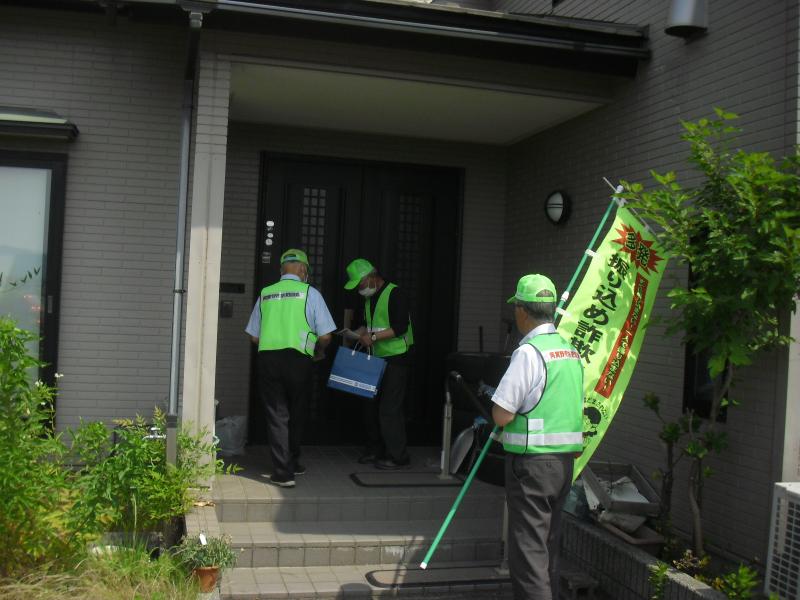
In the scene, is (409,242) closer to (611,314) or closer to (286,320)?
(286,320)

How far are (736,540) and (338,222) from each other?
4862 mm

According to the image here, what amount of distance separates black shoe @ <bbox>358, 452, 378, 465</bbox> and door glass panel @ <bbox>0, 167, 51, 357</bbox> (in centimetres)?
291

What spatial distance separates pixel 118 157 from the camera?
24.3 ft

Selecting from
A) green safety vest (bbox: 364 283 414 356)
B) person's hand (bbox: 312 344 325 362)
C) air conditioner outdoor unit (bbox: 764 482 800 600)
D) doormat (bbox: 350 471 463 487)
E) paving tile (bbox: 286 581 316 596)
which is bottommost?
paving tile (bbox: 286 581 316 596)

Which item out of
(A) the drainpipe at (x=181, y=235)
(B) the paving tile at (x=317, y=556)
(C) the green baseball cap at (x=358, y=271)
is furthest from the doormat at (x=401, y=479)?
(A) the drainpipe at (x=181, y=235)

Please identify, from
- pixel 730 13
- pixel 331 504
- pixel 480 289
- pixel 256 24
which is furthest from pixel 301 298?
pixel 730 13

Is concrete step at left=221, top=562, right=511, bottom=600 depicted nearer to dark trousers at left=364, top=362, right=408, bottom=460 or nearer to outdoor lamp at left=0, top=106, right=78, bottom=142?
dark trousers at left=364, top=362, right=408, bottom=460

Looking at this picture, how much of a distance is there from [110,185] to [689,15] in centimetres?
472

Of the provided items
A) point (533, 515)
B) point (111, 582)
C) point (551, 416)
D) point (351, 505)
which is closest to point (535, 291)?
point (551, 416)

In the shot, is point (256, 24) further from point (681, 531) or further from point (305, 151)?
point (681, 531)

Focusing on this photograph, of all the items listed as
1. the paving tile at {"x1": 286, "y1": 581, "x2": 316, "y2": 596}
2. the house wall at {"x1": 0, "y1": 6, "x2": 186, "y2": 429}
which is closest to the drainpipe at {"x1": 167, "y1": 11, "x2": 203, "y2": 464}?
the house wall at {"x1": 0, "y1": 6, "x2": 186, "y2": 429}

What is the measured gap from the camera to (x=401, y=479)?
737 cm

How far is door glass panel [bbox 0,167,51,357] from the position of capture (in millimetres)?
7211

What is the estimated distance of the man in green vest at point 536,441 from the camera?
4.73m
